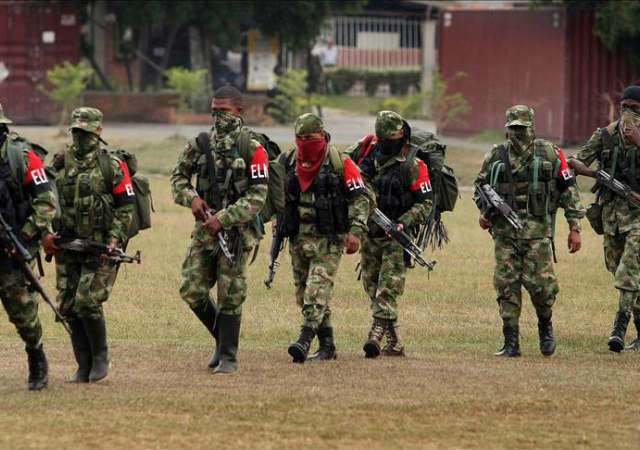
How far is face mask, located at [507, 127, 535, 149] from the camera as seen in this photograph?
12312 millimetres

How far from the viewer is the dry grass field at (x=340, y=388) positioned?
30.9ft

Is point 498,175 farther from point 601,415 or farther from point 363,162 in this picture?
point 601,415

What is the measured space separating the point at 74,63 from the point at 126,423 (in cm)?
3078

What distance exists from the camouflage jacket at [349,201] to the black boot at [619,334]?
240 centimetres

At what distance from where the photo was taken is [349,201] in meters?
11.7

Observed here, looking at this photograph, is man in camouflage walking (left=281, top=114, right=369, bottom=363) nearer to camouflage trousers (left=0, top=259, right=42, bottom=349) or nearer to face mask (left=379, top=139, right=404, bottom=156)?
face mask (left=379, top=139, right=404, bottom=156)

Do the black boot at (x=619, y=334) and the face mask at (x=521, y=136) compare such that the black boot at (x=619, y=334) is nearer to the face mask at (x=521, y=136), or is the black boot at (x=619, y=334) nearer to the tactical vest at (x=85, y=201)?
the face mask at (x=521, y=136)

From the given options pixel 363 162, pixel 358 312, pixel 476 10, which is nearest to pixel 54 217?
pixel 363 162

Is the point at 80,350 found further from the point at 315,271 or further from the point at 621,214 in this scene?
the point at 621,214

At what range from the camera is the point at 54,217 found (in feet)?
34.1

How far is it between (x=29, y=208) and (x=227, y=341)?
5.90ft

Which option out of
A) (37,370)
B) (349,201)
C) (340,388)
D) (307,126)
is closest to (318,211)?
(349,201)

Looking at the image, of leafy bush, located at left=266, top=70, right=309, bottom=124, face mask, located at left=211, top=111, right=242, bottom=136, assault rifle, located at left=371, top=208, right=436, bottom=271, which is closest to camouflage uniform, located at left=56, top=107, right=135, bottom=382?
face mask, located at left=211, top=111, right=242, bottom=136

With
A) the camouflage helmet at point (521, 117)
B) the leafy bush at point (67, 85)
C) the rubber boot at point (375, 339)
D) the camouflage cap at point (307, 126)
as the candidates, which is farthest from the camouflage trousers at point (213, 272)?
the leafy bush at point (67, 85)
